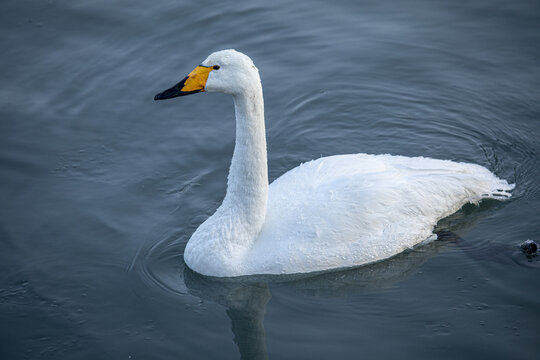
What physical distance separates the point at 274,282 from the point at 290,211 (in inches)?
34.7

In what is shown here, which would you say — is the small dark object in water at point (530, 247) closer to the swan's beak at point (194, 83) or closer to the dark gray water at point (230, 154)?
the dark gray water at point (230, 154)

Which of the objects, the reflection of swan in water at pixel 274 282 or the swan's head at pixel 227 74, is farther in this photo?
the reflection of swan in water at pixel 274 282

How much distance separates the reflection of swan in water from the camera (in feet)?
28.6

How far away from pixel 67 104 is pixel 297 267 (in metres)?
6.12

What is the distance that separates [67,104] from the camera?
12.9 m

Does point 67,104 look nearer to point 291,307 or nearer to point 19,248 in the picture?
point 19,248

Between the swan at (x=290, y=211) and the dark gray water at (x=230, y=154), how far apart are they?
0.28 metres

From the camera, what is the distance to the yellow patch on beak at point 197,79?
27.8 feet

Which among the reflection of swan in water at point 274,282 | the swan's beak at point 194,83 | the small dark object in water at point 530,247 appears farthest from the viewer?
the small dark object in water at point 530,247

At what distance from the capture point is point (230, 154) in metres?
11.6

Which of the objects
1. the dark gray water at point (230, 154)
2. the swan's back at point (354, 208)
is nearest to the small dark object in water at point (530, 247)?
the dark gray water at point (230, 154)

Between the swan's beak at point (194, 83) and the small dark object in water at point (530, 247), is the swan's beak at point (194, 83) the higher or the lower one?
the higher one

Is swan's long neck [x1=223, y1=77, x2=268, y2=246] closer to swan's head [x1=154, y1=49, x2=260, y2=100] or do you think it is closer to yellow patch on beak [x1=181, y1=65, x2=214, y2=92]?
swan's head [x1=154, y1=49, x2=260, y2=100]

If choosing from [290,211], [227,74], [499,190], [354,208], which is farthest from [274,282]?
[499,190]
